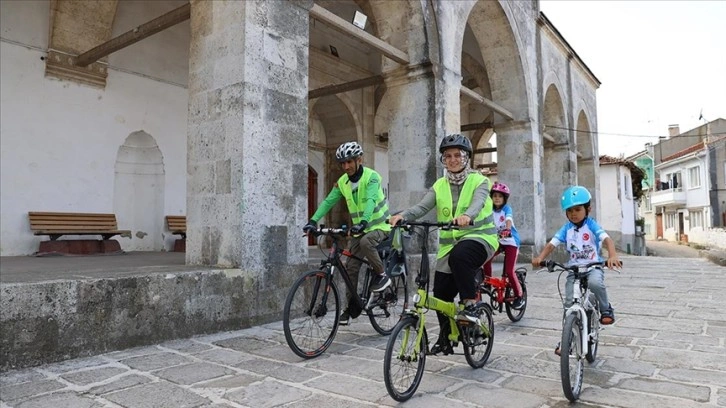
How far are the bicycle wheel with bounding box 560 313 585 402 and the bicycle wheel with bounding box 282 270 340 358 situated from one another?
182 centimetres

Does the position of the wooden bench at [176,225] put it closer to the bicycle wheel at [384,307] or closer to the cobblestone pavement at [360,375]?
the cobblestone pavement at [360,375]

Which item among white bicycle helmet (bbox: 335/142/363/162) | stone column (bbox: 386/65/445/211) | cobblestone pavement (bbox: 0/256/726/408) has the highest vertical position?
stone column (bbox: 386/65/445/211)

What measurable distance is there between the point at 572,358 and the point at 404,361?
1.02 metres

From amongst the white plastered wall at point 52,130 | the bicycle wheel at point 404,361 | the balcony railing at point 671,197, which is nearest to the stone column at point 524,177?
the white plastered wall at point 52,130

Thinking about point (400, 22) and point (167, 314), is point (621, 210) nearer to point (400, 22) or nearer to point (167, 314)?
point (400, 22)

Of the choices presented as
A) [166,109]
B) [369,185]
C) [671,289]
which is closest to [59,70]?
[166,109]

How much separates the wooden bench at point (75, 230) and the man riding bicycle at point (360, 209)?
576 cm

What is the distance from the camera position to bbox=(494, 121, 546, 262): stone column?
483 inches

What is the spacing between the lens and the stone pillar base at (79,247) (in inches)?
319

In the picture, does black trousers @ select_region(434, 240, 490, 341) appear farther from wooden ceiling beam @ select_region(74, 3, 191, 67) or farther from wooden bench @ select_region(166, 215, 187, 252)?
wooden bench @ select_region(166, 215, 187, 252)

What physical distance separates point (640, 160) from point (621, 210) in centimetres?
2441

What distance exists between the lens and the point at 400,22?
8.54 meters

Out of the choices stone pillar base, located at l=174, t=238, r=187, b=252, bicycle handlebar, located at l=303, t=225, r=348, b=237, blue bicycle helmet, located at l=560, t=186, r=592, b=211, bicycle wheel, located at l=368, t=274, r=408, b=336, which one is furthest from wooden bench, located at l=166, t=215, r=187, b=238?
blue bicycle helmet, located at l=560, t=186, r=592, b=211

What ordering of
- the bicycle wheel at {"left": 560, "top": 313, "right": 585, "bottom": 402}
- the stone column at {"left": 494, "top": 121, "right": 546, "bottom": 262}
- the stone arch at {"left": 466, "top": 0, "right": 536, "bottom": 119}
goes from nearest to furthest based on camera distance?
the bicycle wheel at {"left": 560, "top": 313, "right": 585, "bottom": 402}
the stone arch at {"left": 466, "top": 0, "right": 536, "bottom": 119}
the stone column at {"left": 494, "top": 121, "right": 546, "bottom": 262}
